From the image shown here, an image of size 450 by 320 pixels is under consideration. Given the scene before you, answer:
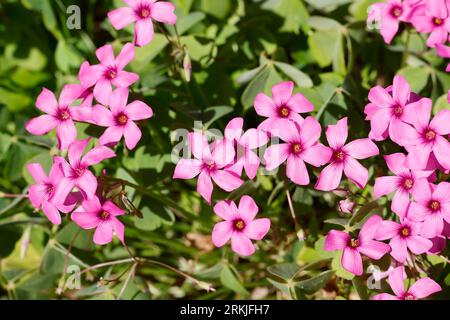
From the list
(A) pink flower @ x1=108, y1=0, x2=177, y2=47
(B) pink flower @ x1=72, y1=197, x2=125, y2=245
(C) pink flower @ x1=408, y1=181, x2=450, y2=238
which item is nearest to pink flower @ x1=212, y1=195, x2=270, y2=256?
(B) pink flower @ x1=72, y1=197, x2=125, y2=245

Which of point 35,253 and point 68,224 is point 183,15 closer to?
point 68,224

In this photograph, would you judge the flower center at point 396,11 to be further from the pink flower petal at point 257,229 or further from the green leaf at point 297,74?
the pink flower petal at point 257,229

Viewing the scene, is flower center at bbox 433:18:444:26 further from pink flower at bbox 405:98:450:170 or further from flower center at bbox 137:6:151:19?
flower center at bbox 137:6:151:19

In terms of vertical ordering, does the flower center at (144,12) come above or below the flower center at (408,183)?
above

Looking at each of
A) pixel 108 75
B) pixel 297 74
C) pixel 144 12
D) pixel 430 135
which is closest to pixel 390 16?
pixel 297 74

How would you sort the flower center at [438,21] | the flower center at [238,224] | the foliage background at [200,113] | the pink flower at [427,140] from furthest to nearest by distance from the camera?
the foliage background at [200,113]
the flower center at [438,21]
the flower center at [238,224]
the pink flower at [427,140]

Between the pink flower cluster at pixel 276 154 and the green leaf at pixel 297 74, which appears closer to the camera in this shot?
the pink flower cluster at pixel 276 154

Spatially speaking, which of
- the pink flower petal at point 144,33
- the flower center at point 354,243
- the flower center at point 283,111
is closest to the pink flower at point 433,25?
the flower center at point 283,111
